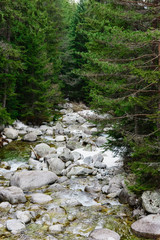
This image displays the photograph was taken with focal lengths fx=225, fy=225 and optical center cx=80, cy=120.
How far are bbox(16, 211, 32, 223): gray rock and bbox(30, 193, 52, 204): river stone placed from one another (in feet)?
2.97

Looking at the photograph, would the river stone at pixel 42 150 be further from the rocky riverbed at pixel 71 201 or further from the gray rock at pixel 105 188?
the gray rock at pixel 105 188

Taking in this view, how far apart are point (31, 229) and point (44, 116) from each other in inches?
544

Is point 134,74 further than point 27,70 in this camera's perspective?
No

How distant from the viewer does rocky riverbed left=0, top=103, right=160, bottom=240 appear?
5141 mm

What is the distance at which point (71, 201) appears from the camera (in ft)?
22.2

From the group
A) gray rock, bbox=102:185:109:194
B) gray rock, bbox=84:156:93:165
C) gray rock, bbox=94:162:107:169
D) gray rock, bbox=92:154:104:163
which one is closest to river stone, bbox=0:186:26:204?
gray rock, bbox=102:185:109:194

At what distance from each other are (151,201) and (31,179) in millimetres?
4305

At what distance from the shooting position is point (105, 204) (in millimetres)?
6660

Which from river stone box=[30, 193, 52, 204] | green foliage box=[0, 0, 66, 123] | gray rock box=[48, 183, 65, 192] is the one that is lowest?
gray rock box=[48, 183, 65, 192]

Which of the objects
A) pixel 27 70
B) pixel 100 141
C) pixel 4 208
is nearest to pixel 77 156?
pixel 100 141

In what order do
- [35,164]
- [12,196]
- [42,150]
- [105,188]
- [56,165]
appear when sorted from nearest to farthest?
[12,196], [105,188], [56,165], [35,164], [42,150]

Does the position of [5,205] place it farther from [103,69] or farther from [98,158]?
[98,158]

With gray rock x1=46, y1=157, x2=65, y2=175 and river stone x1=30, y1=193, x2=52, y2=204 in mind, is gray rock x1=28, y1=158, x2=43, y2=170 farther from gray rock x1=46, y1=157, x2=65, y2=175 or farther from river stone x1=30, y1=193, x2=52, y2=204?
A: river stone x1=30, y1=193, x2=52, y2=204

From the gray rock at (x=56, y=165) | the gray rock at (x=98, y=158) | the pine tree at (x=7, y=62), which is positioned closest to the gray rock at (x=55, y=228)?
the gray rock at (x=56, y=165)
